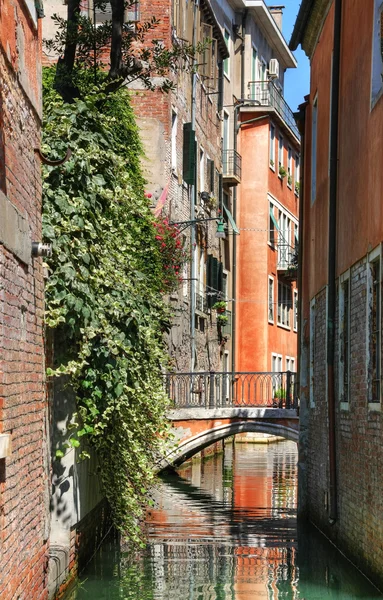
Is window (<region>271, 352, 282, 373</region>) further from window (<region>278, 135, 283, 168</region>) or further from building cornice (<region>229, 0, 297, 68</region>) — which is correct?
building cornice (<region>229, 0, 297, 68</region>)

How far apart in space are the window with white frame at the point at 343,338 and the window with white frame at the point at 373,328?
2008 millimetres

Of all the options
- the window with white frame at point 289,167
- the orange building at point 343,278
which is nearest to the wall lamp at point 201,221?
the orange building at point 343,278

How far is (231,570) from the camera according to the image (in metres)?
13.0

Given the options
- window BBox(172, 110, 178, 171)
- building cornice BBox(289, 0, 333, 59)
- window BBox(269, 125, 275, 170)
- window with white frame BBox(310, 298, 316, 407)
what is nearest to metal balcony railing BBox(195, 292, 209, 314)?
window BBox(172, 110, 178, 171)

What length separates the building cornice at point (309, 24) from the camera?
16.5 m

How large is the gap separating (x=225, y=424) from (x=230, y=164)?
49.3ft

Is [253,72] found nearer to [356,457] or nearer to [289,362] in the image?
[289,362]

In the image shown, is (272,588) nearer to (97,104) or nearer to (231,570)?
(231,570)

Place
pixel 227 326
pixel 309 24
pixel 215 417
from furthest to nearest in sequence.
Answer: pixel 227 326 → pixel 215 417 → pixel 309 24

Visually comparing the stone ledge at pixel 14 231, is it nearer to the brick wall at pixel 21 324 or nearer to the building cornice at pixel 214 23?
the brick wall at pixel 21 324

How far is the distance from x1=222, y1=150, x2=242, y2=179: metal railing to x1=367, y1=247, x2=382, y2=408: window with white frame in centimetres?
2555

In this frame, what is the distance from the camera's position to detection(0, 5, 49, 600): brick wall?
23.0 ft

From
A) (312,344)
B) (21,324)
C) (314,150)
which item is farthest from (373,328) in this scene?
(314,150)

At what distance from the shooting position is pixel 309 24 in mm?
17547
